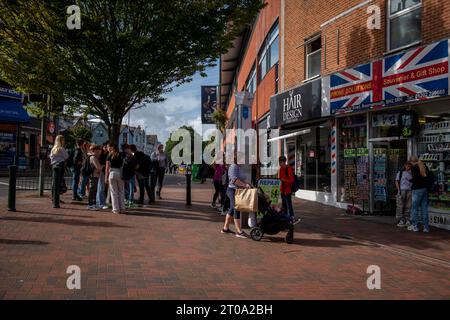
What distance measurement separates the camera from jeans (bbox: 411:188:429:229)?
9789 millimetres

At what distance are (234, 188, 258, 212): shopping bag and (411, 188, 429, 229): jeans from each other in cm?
382

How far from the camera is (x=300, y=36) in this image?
1711cm

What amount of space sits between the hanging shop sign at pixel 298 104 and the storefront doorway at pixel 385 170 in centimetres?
285

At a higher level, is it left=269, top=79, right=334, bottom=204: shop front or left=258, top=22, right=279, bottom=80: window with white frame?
left=258, top=22, right=279, bottom=80: window with white frame

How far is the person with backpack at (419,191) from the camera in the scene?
974 cm

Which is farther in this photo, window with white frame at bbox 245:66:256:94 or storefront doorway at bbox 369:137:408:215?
window with white frame at bbox 245:66:256:94

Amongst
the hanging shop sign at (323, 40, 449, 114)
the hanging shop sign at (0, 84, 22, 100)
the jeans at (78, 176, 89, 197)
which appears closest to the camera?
the hanging shop sign at (323, 40, 449, 114)

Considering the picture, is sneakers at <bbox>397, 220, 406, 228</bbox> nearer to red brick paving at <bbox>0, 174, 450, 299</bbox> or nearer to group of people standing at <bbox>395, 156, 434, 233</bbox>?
group of people standing at <bbox>395, 156, 434, 233</bbox>

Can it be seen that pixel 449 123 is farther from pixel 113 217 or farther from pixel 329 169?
pixel 113 217

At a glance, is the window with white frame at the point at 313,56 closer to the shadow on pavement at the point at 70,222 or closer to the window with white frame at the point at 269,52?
the window with white frame at the point at 269,52

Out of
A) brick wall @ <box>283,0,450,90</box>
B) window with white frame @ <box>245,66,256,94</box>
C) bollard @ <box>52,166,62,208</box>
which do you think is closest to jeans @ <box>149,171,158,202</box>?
bollard @ <box>52,166,62,208</box>

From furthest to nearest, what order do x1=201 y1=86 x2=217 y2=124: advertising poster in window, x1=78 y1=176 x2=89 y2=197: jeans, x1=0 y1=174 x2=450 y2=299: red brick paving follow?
x1=201 y1=86 x2=217 y2=124: advertising poster in window < x1=78 y1=176 x2=89 y2=197: jeans < x1=0 y1=174 x2=450 y2=299: red brick paving
